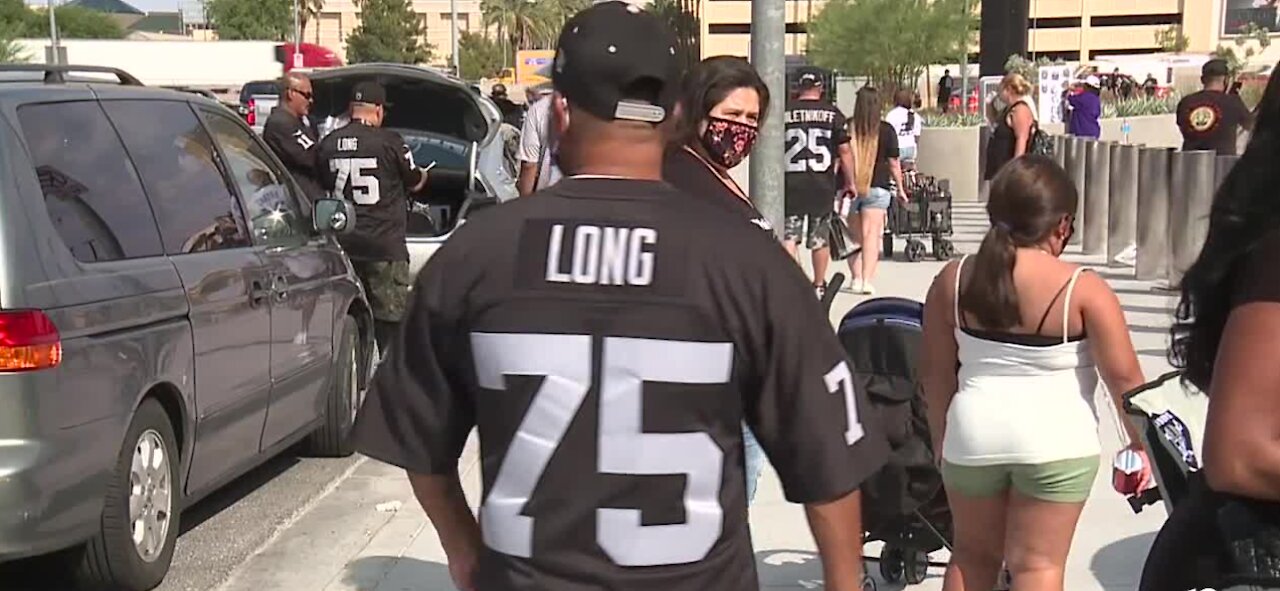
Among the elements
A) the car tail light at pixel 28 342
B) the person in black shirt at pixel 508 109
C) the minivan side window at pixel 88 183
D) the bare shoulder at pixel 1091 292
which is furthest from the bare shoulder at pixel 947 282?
the person in black shirt at pixel 508 109

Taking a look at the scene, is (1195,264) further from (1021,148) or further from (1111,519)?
(1021,148)

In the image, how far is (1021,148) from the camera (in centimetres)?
1188

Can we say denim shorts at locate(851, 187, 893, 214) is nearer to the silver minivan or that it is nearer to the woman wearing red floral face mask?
the silver minivan

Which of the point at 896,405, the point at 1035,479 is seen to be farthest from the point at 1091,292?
the point at 896,405

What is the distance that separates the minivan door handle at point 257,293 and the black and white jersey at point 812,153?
4.19 meters

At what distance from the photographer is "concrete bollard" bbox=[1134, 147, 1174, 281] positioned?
11570 mm

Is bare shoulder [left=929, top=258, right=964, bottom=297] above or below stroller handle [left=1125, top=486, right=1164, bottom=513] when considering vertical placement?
above

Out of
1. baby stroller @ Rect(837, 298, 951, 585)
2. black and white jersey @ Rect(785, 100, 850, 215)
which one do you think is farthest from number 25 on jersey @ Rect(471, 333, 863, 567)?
black and white jersey @ Rect(785, 100, 850, 215)

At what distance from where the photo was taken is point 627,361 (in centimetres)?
218

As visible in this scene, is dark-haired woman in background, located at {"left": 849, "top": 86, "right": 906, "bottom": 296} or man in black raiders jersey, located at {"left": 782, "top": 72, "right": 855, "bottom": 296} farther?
dark-haired woman in background, located at {"left": 849, "top": 86, "right": 906, "bottom": 296}

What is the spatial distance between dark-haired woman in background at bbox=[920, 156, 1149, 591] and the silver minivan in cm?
261

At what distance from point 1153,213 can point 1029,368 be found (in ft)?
27.4

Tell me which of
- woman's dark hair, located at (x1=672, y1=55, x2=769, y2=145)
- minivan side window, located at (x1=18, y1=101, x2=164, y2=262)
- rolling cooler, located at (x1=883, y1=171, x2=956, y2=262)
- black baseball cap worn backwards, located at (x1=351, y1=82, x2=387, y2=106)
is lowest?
rolling cooler, located at (x1=883, y1=171, x2=956, y2=262)

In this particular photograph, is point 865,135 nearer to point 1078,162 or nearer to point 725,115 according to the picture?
point 1078,162
